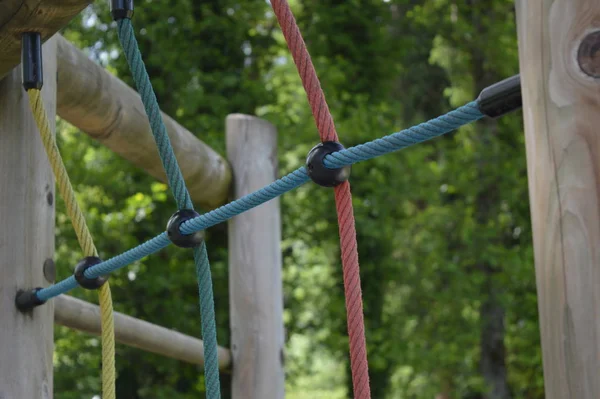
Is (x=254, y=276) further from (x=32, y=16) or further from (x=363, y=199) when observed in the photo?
(x=363, y=199)

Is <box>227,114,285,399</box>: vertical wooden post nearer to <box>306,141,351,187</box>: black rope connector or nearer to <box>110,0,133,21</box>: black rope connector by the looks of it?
<box>110,0,133,21</box>: black rope connector

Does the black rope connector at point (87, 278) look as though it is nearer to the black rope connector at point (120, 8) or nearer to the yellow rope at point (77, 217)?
the yellow rope at point (77, 217)

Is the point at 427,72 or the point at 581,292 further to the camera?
the point at 427,72

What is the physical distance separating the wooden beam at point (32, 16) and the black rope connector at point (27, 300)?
33 cm

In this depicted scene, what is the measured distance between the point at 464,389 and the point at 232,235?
4131 mm

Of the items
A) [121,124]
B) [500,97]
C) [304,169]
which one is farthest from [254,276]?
[500,97]

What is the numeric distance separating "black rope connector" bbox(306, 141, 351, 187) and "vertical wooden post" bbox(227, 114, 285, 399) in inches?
54.4

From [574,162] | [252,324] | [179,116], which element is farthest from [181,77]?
[574,162]

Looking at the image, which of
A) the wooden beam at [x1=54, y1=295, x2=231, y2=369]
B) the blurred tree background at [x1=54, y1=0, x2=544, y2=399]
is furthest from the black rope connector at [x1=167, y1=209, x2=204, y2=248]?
the blurred tree background at [x1=54, y1=0, x2=544, y2=399]

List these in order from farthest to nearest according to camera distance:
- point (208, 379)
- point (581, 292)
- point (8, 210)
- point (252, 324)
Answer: point (252, 324)
point (8, 210)
point (208, 379)
point (581, 292)

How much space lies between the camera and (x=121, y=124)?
1.75 metres

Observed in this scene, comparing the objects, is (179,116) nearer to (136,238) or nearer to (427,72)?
(136,238)

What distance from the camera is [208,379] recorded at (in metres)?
0.98

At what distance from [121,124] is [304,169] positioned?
3.18 ft
